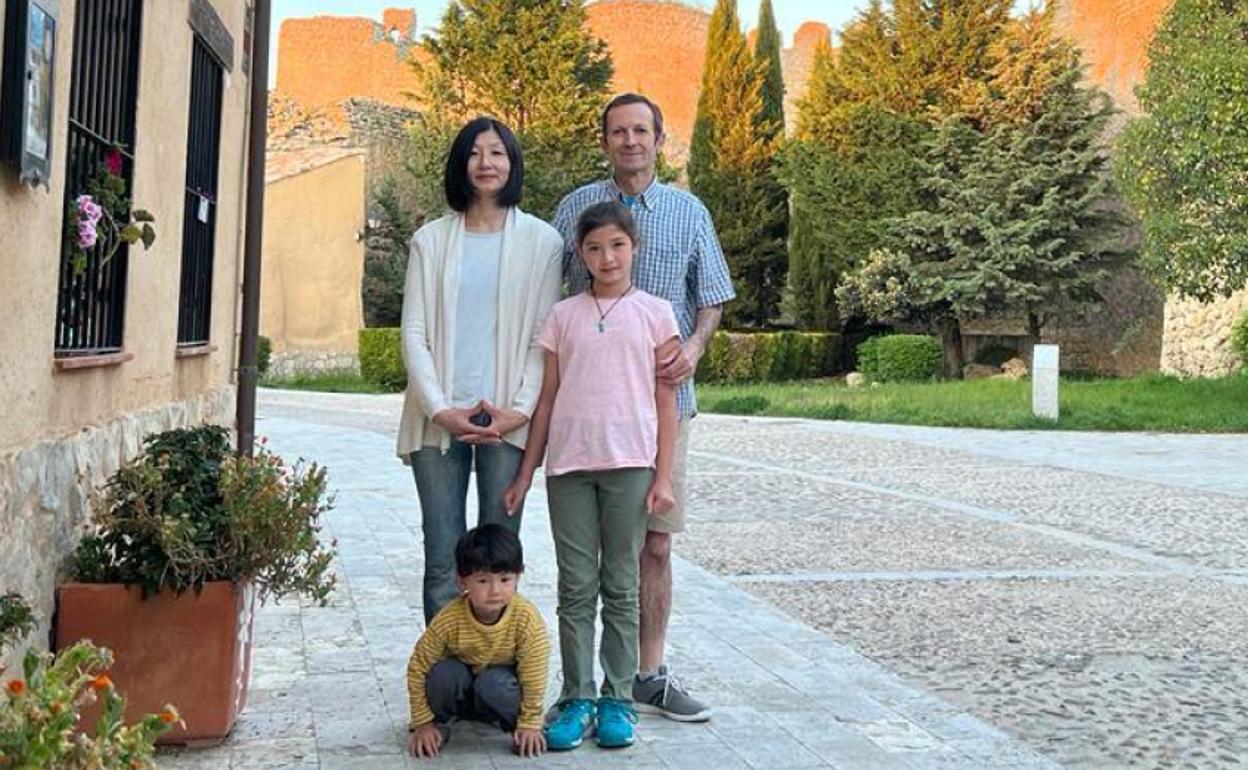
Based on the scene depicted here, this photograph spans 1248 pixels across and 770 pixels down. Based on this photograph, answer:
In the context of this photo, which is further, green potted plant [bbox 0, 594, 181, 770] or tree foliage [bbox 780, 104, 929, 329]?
tree foliage [bbox 780, 104, 929, 329]

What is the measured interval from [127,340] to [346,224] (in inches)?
844

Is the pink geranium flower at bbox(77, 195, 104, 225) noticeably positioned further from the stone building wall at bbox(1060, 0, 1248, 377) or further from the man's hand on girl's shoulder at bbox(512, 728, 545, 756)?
the stone building wall at bbox(1060, 0, 1248, 377)

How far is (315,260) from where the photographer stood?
25391mm

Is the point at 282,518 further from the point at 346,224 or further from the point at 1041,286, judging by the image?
the point at 1041,286

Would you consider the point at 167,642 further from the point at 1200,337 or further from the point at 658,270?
the point at 1200,337

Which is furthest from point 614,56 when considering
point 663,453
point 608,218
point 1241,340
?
point 663,453

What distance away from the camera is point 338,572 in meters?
6.00

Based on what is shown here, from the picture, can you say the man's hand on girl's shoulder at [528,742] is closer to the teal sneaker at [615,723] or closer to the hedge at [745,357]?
the teal sneaker at [615,723]

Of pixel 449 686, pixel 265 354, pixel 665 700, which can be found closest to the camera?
pixel 449 686

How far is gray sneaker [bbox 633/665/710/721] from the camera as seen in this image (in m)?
3.74

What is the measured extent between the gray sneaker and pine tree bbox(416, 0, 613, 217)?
79.4ft

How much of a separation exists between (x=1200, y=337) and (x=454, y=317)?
23.1 meters

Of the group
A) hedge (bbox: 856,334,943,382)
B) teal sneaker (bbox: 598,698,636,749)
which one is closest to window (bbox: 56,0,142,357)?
teal sneaker (bbox: 598,698,636,749)

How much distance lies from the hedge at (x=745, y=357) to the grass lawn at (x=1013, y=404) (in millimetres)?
3072
